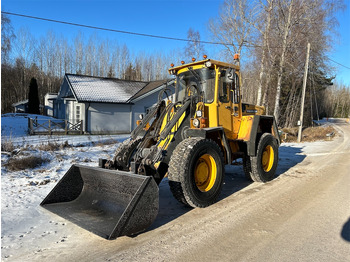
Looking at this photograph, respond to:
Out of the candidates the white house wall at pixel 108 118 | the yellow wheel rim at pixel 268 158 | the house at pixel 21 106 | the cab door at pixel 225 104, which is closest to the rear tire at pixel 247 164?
the yellow wheel rim at pixel 268 158

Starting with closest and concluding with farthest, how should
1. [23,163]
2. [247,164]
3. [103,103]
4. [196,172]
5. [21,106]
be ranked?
[196,172] < [247,164] < [23,163] < [103,103] < [21,106]

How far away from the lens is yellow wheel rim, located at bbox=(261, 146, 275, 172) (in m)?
7.27

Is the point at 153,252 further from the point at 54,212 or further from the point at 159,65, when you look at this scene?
the point at 159,65

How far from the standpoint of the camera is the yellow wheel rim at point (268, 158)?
7273 mm

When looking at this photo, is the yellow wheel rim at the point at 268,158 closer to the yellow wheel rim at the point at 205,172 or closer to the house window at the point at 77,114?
the yellow wheel rim at the point at 205,172

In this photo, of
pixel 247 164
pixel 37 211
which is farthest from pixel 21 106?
pixel 247 164

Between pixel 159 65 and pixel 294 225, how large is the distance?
57.3 meters

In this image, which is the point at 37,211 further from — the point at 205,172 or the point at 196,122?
the point at 196,122

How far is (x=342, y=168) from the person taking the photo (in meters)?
8.89

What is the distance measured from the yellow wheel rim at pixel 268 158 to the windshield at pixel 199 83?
100 inches

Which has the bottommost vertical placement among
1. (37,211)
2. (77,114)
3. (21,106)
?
(37,211)

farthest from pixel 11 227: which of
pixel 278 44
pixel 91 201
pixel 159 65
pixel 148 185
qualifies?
pixel 159 65

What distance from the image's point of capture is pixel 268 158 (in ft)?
24.2

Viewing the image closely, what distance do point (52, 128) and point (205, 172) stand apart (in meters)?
17.0
